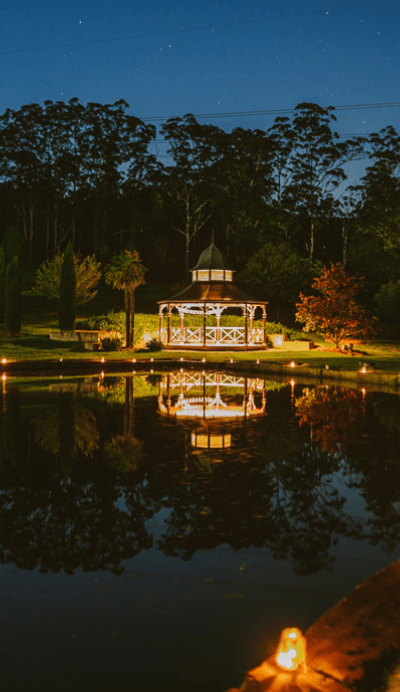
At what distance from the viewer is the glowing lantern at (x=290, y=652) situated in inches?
144

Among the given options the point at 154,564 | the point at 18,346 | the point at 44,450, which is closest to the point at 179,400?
the point at 44,450

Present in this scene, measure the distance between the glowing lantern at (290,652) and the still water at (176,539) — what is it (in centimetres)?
40

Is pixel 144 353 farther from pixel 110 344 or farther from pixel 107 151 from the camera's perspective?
pixel 107 151

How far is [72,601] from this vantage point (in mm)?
5020

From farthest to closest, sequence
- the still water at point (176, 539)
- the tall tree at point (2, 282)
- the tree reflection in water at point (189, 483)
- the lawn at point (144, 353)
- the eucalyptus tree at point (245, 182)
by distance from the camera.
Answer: the eucalyptus tree at point (245, 182), the tall tree at point (2, 282), the lawn at point (144, 353), the tree reflection in water at point (189, 483), the still water at point (176, 539)

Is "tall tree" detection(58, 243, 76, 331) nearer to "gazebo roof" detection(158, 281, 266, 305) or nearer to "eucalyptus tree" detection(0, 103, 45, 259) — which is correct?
"gazebo roof" detection(158, 281, 266, 305)

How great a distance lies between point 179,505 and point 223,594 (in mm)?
2588

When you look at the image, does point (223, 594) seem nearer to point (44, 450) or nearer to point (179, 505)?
point (179, 505)

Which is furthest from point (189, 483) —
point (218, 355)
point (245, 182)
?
point (245, 182)

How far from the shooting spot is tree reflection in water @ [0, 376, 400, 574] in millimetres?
6438

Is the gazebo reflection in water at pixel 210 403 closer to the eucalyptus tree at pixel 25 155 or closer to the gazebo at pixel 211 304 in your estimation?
the gazebo at pixel 211 304

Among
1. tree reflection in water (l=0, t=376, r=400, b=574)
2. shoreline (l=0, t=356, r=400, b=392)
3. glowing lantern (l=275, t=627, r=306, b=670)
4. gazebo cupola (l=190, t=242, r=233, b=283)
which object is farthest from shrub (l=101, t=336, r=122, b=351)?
glowing lantern (l=275, t=627, r=306, b=670)

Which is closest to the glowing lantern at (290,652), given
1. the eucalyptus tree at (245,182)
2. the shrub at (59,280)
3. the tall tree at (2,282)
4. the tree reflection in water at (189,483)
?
the tree reflection in water at (189,483)

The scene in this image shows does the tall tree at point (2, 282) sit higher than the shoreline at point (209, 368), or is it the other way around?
the tall tree at point (2, 282)
